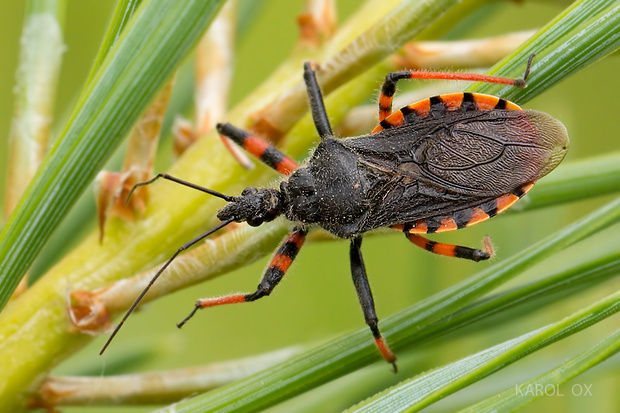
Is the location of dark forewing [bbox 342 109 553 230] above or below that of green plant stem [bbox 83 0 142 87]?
below

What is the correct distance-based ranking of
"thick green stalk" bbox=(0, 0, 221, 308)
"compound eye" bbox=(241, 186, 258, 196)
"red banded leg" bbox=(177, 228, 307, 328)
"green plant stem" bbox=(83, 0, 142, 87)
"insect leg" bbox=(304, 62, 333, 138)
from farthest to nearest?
"red banded leg" bbox=(177, 228, 307, 328)
"compound eye" bbox=(241, 186, 258, 196)
"insect leg" bbox=(304, 62, 333, 138)
"green plant stem" bbox=(83, 0, 142, 87)
"thick green stalk" bbox=(0, 0, 221, 308)

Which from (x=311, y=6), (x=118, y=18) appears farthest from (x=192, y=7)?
(x=311, y=6)

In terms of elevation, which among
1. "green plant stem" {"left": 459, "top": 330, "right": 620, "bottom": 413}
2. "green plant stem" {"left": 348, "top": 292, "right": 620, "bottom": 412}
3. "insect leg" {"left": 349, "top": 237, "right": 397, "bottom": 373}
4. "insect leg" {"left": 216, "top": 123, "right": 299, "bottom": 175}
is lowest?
"green plant stem" {"left": 459, "top": 330, "right": 620, "bottom": 413}

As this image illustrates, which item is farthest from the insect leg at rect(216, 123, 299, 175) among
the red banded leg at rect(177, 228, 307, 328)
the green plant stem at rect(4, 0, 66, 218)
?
the green plant stem at rect(4, 0, 66, 218)

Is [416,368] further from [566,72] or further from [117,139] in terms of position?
[117,139]

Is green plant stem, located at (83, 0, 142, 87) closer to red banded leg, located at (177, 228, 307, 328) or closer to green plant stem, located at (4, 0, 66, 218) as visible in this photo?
green plant stem, located at (4, 0, 66, 218)

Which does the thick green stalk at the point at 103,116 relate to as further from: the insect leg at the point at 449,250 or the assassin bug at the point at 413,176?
the insect leg at the point at 449,250

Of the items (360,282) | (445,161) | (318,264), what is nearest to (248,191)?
(360,282)
